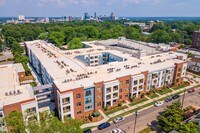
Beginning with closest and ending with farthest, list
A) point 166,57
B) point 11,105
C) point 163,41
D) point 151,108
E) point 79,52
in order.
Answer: point 11,105, point 151,108, point 166,57, point 79,52, point 163,41

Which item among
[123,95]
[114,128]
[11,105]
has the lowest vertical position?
[114,128]

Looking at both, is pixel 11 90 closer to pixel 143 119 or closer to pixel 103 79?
pixel 103 79

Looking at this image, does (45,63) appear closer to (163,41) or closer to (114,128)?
(114,128)

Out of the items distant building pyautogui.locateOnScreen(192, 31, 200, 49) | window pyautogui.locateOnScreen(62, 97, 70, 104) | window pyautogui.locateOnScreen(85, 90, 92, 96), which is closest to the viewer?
window pyautogui.locateOnScreen(62, 97, 70, 104)

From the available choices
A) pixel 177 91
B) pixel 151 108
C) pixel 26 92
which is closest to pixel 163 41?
pixel 177 91

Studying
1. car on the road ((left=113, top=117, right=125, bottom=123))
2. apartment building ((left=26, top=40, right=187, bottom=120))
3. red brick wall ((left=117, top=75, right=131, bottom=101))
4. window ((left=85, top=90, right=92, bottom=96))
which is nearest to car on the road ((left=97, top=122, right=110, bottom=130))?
car on the road ((left=113, top=117, right=125, bottom=123))

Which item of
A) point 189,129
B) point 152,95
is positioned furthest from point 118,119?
point 152,95

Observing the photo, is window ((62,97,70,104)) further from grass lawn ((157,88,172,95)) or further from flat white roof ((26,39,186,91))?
grass lawn ((157,88,172,95))
